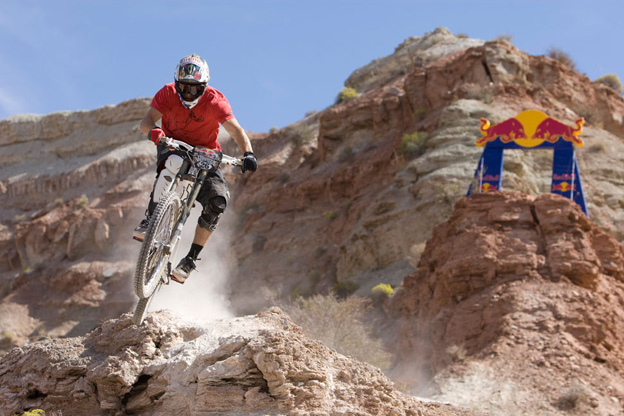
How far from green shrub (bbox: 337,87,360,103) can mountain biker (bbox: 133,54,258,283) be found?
143ft

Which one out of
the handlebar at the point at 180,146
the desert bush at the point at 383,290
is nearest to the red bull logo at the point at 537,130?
the desert bush at the point at 383,290

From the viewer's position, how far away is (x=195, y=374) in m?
7.03

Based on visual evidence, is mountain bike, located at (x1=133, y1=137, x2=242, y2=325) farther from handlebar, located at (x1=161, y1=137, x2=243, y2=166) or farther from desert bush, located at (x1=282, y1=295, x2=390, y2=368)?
desert bush, located at (x1=282, y1=295, x2=390, y2=368)

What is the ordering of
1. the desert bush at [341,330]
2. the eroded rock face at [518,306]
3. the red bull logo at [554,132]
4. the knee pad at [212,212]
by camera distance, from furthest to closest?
1. the red bull logo at [554,132]
2. the desert bush at [341,330]
3. the eroded rock face at [518,306]
4. the knee pad at [212,212]

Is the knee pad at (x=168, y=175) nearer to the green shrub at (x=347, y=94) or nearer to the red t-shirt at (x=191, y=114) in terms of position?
the red t-shirt at (x=191, y=114)

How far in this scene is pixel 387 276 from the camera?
27.3 m

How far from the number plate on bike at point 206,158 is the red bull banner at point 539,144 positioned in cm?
1521

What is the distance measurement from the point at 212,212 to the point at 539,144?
16495 mm

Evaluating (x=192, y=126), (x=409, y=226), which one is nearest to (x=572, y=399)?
(x=192, y=126)

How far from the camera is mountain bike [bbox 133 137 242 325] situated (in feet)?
23.3

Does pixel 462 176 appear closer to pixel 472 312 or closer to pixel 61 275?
pixel 472 312

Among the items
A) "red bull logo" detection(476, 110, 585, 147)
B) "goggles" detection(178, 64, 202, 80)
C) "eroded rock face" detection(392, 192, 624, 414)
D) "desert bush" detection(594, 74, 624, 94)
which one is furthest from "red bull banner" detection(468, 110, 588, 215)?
"desert bush" detection(594, 74, 624, 94)

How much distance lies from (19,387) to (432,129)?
89.1 feet

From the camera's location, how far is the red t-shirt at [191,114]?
26.1 ft
